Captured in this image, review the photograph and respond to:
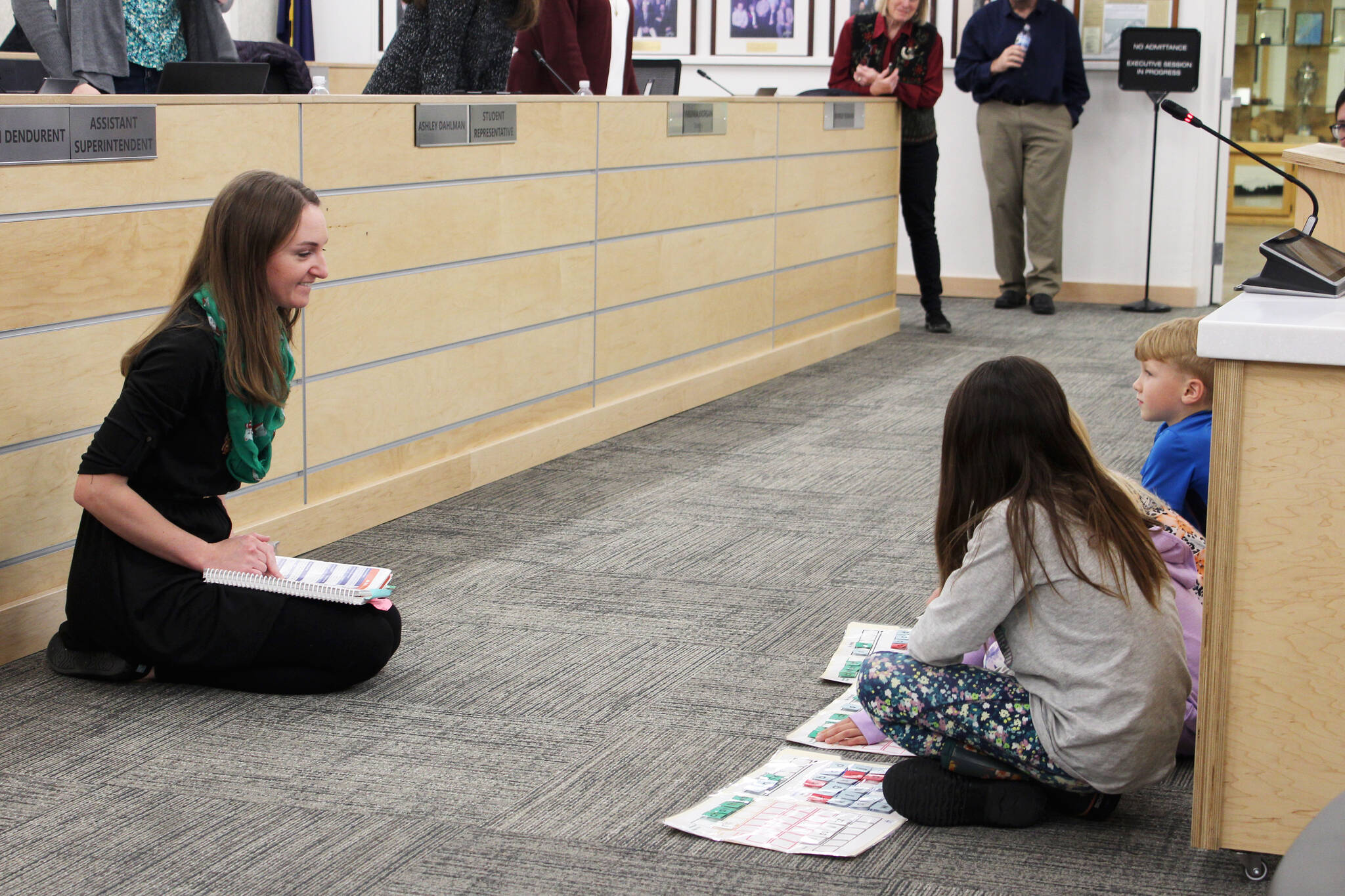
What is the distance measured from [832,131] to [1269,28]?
7325 mm

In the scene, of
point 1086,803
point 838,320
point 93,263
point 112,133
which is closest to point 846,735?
point 1086,803

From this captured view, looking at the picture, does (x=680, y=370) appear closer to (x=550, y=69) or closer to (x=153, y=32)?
(x=550, y=69)

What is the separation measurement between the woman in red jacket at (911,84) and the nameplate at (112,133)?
450cm

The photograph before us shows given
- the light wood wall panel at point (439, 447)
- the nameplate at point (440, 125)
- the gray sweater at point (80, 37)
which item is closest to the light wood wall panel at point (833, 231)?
the light wood wall panel at point (439, 447)

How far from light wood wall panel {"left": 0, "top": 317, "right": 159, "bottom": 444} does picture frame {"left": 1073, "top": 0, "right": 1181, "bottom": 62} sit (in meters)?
6.46

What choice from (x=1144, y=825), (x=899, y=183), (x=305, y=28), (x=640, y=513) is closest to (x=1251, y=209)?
(x=899, y=183)

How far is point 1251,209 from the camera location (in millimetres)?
13133

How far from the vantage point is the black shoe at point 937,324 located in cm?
743

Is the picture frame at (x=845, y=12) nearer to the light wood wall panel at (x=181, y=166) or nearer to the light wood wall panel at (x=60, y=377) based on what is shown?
the light wood wall panel at (x=181, y=166)

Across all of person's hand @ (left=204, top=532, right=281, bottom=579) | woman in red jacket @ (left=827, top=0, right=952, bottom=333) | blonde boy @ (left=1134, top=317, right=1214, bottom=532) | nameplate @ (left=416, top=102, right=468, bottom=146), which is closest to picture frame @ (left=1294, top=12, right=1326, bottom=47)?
woman in red jacket @ (left=827, top=0, right=952, bottom=333)

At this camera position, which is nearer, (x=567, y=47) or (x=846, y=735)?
(x=846, y=735)

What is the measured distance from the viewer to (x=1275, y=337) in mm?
1921

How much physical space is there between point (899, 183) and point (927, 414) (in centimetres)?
229

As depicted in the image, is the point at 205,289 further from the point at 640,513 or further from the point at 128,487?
the point at 640,513
